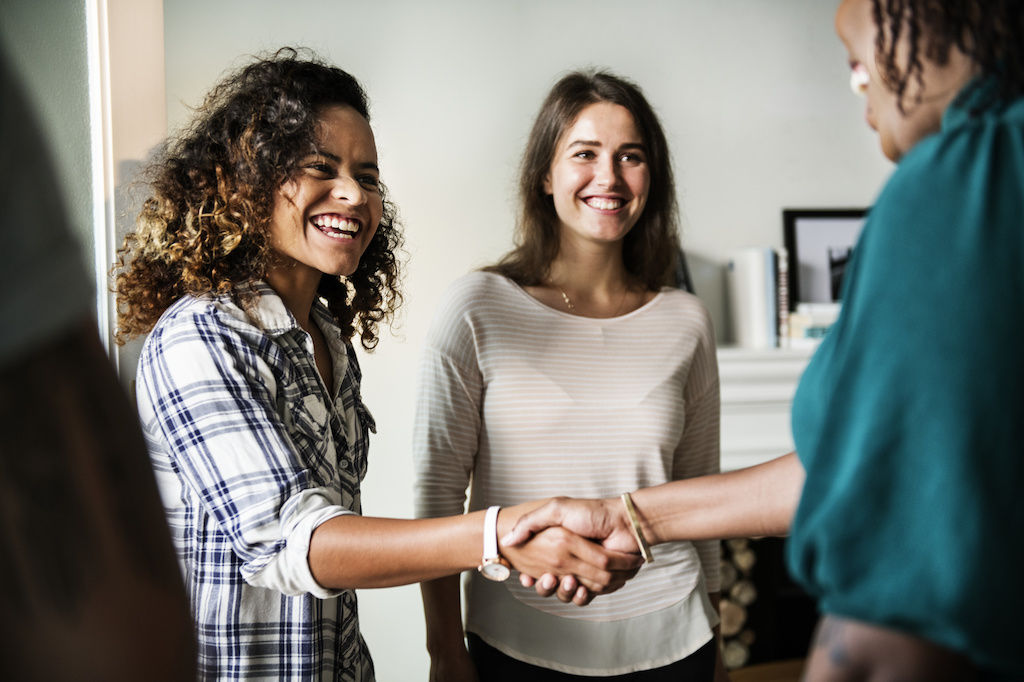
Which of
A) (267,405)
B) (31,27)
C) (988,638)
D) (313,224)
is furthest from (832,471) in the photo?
(31,27)

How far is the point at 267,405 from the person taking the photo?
105 cm

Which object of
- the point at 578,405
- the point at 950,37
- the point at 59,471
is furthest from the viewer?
the point at 578,405

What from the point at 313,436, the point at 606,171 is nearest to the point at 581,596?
Answer: the point at 313,436

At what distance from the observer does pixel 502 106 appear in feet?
9.18

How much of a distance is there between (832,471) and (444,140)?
2.37 metres

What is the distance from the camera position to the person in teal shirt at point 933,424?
0.50 meters

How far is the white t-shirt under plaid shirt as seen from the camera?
39.2 inches

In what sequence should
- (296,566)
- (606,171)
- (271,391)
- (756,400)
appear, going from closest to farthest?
(296,566) < (271,391) < (606,171) < (756,400)

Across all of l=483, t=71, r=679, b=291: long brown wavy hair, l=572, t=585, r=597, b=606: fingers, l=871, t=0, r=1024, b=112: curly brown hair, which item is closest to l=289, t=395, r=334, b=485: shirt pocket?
l=572, t=585, r=597, b=606: fingers

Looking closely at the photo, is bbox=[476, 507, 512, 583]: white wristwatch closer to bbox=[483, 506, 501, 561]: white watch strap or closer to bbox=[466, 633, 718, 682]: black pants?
bbox=[483, 506, 501, 561]: white watch strap

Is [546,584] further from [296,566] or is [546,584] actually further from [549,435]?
[296,566]

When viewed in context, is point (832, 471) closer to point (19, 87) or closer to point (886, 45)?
point (886, 45)

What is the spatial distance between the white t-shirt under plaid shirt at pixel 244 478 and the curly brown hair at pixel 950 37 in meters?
0.80

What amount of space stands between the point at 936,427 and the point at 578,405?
41.0 inches
